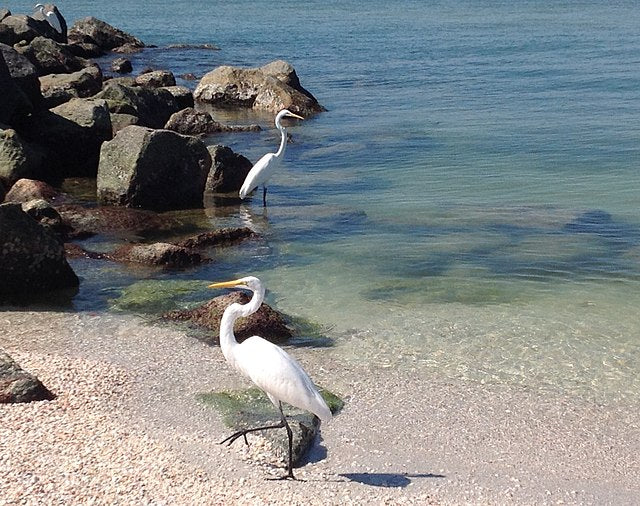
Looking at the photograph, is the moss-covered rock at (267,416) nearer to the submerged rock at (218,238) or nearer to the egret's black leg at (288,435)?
the egret's black leg at (288,435)

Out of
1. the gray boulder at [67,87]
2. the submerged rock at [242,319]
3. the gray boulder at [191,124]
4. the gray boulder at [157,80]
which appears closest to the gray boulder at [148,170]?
the submerged rock at [242,319]

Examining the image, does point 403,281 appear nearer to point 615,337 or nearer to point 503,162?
point 615,337

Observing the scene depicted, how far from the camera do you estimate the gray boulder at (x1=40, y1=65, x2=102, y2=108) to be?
77.2 ft

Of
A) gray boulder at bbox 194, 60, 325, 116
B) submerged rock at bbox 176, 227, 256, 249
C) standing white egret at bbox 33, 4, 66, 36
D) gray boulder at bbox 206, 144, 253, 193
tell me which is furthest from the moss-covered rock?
standing white egret at bbox 33, 4, 66, 36

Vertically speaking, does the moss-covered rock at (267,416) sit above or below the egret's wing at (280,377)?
below

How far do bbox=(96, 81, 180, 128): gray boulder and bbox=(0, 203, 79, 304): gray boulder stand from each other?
33.0 ft

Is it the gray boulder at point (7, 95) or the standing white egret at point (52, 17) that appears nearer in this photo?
the gray boulder at point (7, 95)

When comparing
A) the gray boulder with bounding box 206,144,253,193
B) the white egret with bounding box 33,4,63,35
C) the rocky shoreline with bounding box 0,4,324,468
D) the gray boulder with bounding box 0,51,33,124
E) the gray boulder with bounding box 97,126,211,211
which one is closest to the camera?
the rocky shoreline with bounding box 0,4,324,468

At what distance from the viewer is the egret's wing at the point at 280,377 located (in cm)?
749

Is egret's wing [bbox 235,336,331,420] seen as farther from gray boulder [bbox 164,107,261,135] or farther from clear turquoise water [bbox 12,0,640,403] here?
gray boulder [bbox 164,107,261,135]

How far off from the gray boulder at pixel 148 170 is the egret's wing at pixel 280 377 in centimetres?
959

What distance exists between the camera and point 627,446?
869 centimetres

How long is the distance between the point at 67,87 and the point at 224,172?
814 centimetres

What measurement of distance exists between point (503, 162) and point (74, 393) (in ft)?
49.2
